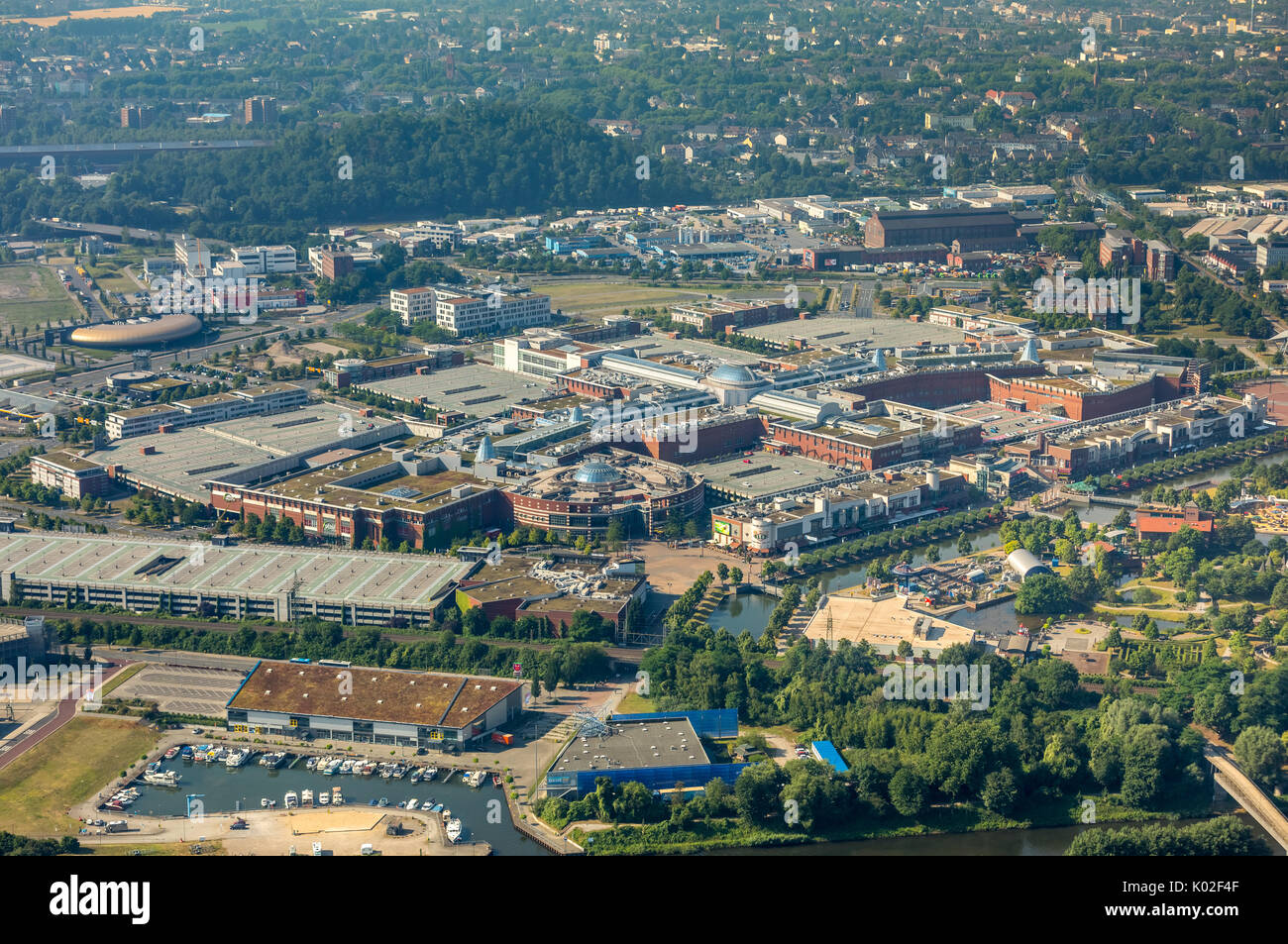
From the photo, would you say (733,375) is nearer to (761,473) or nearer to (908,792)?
(761,473)

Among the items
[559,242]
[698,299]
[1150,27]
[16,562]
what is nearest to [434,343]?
[698,299]

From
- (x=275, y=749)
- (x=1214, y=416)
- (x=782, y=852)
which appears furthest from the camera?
(x=1214, y=416)

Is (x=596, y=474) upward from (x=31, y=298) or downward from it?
downward

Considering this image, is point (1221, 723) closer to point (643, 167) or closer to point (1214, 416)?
point (1214, 416)

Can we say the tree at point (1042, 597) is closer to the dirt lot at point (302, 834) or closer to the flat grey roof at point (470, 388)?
the dirt lot at point (302, 834)

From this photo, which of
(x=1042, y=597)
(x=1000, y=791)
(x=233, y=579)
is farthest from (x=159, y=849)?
(x=1042, y=597)

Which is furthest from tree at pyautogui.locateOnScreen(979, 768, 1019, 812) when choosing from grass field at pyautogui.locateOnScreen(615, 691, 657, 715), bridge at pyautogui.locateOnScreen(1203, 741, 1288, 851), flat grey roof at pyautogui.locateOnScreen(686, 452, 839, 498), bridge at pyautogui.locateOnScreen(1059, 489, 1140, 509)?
bridge at pyautogui.locateOnScreen(1059, 489, 1140, 509)
